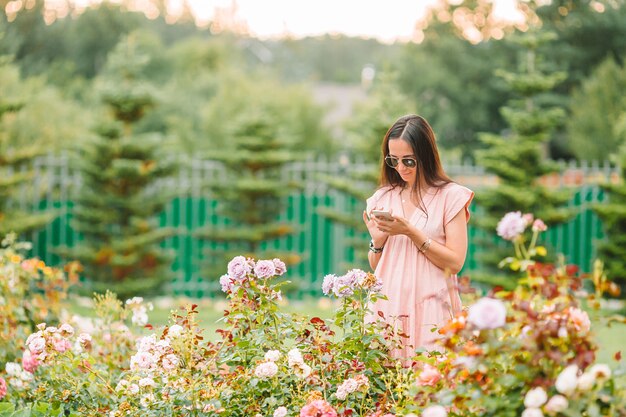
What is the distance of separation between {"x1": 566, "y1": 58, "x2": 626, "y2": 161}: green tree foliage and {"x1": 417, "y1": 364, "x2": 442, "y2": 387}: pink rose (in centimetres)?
1938

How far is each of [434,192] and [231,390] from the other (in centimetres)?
117

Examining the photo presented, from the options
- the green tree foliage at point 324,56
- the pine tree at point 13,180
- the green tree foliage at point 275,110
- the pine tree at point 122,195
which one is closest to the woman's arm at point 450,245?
the pine tree at point 122,195

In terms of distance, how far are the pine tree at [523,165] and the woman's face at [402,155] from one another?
273 inches

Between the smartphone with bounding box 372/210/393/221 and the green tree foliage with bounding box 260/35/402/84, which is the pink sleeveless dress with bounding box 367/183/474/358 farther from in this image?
the green tree foliage with bounding box 260/35/402/84

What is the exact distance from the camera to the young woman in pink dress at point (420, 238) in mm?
3451

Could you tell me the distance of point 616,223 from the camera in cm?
1089

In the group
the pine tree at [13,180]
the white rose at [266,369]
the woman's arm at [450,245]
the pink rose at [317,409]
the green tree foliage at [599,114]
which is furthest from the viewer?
the green tree foliage at [599,114]

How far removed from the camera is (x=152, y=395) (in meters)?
3.20

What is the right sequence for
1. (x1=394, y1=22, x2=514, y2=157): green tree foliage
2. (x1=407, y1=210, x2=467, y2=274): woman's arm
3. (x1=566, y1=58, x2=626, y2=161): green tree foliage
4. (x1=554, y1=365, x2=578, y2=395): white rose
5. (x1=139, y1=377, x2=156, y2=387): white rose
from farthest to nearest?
(x1=394, y1=22, x2=514, y2=157): green tree foliage, (x1=566, y1=58, x2=626, y2=161): green tree foliage, (x1=407, y1=210, x2=467, y2=274): woman's arm, (x1=139, y1=377, x2=156, y2=387): white rose, (x1=554, y1=365, x2=578, y2=395): white rose

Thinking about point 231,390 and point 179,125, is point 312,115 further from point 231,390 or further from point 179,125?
point 231,390

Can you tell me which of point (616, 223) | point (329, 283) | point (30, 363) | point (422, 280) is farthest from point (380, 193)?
point (616, 223)

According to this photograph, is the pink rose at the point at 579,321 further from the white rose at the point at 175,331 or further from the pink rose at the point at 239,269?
the white rose at the point at 175,331

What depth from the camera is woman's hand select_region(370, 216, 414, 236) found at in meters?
3.32

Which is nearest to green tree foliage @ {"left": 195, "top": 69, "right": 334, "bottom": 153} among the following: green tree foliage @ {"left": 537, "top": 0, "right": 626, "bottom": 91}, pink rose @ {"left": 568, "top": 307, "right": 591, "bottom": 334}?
green tree foliage @ {"left": 537, "top": 0, "right": 626, "bottom": 91}
